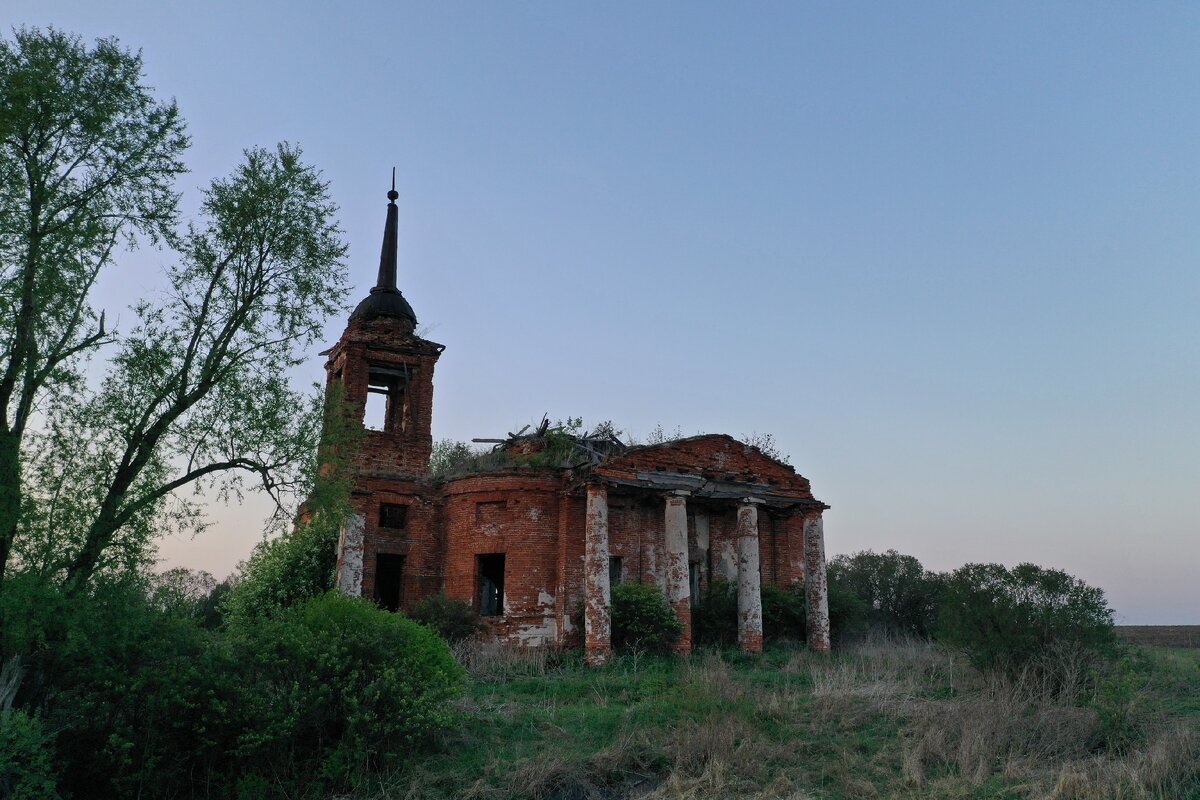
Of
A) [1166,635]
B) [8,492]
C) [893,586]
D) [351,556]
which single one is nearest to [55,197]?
[8,492]

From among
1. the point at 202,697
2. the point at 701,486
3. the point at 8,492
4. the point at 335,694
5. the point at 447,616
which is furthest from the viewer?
the point at 701,486

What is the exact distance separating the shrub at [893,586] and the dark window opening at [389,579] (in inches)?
730

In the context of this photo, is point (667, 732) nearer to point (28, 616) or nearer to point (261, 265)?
point (28, 616)

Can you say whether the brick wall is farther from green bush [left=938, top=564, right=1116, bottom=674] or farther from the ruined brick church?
green bush [left=938, top=564, right=1116, bottom=674]

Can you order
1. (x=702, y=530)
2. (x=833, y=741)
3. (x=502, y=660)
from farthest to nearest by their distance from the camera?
1. (x=702, y=530)
2. (x=502, y=660)
3. (x=833, y=741)

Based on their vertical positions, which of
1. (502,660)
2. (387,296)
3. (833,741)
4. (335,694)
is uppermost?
(387,296)

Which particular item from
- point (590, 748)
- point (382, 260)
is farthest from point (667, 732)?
point (382, 260)

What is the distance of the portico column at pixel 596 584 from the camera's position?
800 inches

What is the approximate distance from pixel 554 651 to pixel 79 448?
11819 millimetres

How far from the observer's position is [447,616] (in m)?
20.7

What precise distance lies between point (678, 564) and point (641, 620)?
5.46ft

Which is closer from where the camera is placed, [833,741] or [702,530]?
[833,741]

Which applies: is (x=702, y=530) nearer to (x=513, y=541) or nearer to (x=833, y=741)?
(x=513, y=541)

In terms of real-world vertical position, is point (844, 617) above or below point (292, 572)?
below
